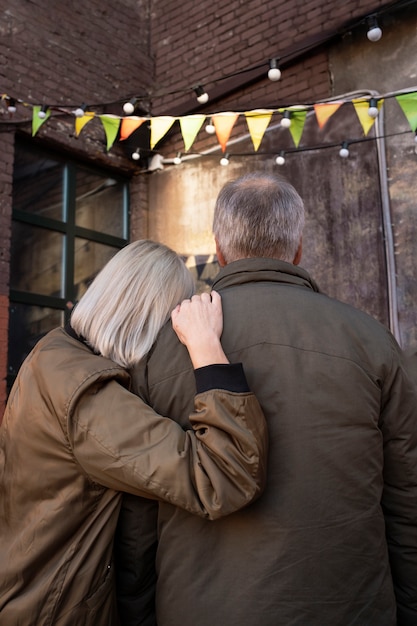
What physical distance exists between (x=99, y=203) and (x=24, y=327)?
1.63m

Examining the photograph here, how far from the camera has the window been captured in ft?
18.7

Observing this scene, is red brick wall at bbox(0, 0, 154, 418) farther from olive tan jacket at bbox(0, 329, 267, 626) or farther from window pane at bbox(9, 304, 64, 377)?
olive tan jacket at bbox(0, 329, 267, 626)

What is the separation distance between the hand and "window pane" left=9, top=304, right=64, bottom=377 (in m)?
4.12

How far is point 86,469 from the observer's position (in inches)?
61.2

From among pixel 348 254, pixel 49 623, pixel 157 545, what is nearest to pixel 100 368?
pixel 157 545

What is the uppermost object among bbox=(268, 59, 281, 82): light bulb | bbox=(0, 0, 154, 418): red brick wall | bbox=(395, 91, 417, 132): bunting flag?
A: bbox=(0, 0, 154, 418): red brick wall

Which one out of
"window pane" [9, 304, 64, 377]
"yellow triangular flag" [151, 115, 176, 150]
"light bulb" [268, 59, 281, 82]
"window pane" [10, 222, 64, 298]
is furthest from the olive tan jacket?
"window pane" [10, 222, 64, 298]

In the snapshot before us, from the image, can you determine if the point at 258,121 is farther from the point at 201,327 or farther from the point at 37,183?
the point at 201,327

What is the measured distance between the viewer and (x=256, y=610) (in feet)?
4.78

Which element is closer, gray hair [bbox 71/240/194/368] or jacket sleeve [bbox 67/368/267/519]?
jacket sleeve [bbox 67/368/267/519]

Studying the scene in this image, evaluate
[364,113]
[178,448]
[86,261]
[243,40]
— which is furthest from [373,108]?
[178,448]

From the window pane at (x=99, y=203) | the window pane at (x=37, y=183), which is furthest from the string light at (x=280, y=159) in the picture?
the window pane at (x=37, y=183)

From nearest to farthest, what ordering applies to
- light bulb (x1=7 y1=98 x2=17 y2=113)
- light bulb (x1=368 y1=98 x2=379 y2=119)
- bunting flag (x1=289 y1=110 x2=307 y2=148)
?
light bulb (x1=368 y1=98 x2=379 y2=119) → bunting flag (x1=289 y1=110 x2=307 y2=148) → light bulb (x1=7 y1=98 x2=17 y2=113)

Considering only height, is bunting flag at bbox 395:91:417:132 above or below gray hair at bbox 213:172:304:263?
above
